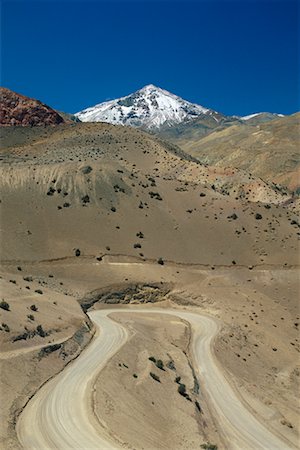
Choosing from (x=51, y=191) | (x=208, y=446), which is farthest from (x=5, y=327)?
(x=51, y=191)

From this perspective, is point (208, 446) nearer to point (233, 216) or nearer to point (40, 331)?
point (40, 331)

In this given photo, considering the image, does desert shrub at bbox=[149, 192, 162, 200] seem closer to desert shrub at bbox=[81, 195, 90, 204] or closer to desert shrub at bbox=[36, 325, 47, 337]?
desert shrub at bbox=[81, 195, 90, 204]

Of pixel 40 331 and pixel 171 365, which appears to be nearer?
pixel 40 331

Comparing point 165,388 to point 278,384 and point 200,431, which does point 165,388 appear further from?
point 278,384

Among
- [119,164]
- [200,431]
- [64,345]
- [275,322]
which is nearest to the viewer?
[200,431]

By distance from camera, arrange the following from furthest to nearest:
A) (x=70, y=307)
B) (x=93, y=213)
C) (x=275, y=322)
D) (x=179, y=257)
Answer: (x=93, y=213), (x=179, y=257), (x=275, y=322), (x=70, y=307)

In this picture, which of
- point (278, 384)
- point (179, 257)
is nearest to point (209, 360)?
point (278, 384)

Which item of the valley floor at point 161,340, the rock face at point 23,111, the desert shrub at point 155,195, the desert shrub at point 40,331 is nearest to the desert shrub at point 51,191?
the desert shrub at point 155,195
